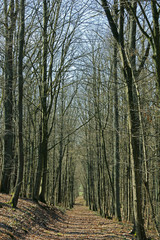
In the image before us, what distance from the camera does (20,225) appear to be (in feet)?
23.4

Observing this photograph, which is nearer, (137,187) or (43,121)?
(137,187)

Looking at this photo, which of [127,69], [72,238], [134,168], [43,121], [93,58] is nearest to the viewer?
[134,168]

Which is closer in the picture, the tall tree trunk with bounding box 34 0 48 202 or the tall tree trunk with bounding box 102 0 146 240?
the tall tree trunk with bounding box 102 0 146 240

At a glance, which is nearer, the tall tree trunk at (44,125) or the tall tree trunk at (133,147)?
the tall tree trunk at (133,147)

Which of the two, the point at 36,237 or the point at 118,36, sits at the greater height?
the point at 118,36

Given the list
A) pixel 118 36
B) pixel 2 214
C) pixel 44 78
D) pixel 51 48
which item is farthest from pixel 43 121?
pixel 118 36

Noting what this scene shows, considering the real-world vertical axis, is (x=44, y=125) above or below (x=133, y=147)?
above

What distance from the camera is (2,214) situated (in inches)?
281

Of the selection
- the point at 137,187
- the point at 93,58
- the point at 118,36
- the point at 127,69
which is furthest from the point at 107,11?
the point at 93,58

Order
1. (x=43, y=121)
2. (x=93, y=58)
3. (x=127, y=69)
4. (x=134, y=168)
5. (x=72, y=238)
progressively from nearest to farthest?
(x=134, y=168) < (x=127, y=69) < (x=72, y=238) < (x=43, y=121) < (x=93, y=58)

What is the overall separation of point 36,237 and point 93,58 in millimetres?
12344

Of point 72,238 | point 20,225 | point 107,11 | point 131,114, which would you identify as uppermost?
point 107,11

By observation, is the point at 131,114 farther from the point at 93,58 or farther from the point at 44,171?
the point at 93,58

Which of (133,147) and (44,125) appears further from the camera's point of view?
(44,125)
